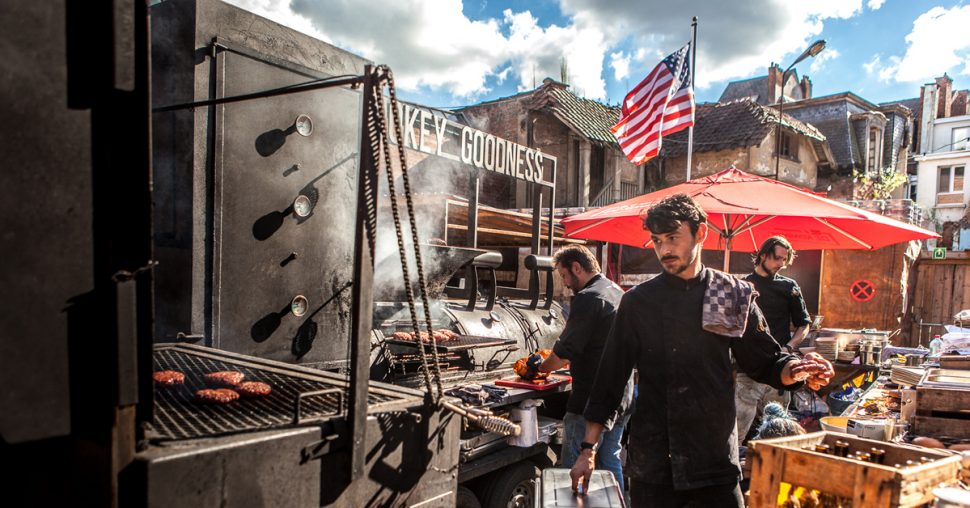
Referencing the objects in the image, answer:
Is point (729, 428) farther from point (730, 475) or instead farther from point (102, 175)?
point (102, 175)

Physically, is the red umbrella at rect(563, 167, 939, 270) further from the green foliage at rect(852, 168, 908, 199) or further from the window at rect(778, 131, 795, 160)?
the green foliage at rect(852, 168, 908, 199)

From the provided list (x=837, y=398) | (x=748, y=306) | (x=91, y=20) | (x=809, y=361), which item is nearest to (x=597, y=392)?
(x=748, y=306)

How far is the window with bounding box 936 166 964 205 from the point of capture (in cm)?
3531

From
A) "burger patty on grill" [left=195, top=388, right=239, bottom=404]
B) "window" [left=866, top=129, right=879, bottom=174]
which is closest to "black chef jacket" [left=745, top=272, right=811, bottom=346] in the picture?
"burger patty on grill" [left=195, top=388, right=239, bottom=404]

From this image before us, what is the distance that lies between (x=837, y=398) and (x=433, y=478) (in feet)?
22.0

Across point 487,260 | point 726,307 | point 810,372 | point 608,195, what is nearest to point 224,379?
point 726,307

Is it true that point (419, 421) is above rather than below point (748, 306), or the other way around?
below

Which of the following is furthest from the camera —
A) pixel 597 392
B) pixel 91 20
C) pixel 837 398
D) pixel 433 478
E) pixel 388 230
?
pixel 837 398

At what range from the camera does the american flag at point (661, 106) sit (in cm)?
883

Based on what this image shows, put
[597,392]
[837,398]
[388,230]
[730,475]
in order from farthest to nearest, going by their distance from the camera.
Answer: [837,398] → [388,230] → [597,392] → [730,475]

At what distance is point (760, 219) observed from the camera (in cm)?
743

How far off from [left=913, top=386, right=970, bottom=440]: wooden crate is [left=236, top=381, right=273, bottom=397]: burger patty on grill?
4.18m

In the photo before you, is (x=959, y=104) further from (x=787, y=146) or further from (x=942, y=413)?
(x=942, y=413)

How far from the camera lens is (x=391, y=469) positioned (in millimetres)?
2383
